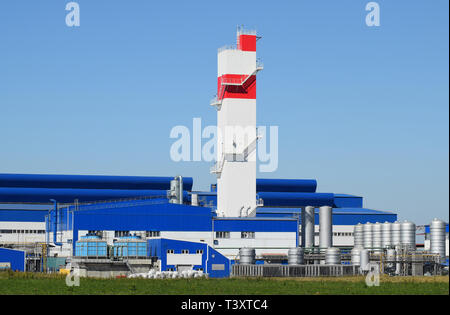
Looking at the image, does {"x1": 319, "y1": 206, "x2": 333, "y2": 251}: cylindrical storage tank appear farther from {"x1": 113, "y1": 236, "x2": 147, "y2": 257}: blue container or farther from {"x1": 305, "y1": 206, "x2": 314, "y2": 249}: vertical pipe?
{"x1": 113, "y1": 236, "x2": 147, "y2": 257}: blue container

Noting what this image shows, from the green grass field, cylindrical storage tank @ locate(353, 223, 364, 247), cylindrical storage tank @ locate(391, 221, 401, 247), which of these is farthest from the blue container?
cylindrical storage tank @ locate(353, 223, 364, 247)

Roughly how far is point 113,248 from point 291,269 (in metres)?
15.8

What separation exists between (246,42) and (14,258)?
28.4 m

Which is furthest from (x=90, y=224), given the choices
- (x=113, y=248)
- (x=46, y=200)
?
(x=46, y=200)

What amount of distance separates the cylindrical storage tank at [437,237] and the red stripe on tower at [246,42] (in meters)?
22.9

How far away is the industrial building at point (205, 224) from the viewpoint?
67250 mm

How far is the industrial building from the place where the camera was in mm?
67250

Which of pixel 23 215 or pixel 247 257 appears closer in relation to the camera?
pixel 247 257

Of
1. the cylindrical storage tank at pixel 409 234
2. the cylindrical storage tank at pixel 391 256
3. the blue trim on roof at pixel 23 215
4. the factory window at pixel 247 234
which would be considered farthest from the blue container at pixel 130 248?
the blue trim on roof at pixel 23 215

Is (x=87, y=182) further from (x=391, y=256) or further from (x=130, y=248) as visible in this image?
(x=391, y=256)

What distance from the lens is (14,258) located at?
68.7 metres

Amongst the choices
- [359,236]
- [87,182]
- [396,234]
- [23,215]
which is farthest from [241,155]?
[87,182]

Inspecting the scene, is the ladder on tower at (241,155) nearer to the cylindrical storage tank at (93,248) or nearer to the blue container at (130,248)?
the blue container at (130,248)
